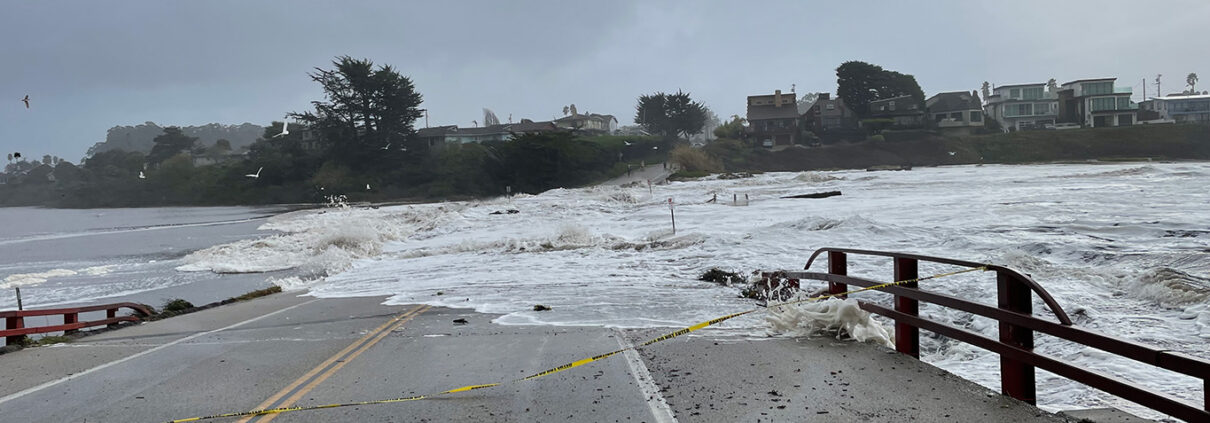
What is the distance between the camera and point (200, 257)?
3422cm

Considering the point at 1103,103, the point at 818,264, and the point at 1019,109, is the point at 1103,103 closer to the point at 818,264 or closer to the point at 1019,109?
the point at 1019,109

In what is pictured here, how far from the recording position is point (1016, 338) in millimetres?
5773

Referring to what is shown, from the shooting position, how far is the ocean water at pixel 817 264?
31.0 ft

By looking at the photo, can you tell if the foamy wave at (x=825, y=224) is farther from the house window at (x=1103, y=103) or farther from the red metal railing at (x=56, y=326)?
the house window at (x=1103, y=103)

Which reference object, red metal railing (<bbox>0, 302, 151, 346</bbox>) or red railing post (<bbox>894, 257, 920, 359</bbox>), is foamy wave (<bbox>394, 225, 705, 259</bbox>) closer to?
red metal railing (<bbox>0, 302, 151, 346</bbox>)

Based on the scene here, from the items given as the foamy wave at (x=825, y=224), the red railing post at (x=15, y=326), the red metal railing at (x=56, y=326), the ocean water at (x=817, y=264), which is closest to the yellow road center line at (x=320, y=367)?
the ocean water at (x=817, y=264)

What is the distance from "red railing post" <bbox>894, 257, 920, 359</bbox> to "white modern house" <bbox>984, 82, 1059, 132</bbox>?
4502 inches

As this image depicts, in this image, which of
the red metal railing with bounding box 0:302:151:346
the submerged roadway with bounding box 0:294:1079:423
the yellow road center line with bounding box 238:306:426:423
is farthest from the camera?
the red metal railing with bounding box 0:302:151:346

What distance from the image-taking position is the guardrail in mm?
4277

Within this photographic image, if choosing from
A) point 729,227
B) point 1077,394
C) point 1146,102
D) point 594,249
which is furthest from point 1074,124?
point 1077,394

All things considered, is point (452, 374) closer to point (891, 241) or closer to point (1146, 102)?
point (891, 241)

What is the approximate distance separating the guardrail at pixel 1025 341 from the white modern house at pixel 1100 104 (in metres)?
113

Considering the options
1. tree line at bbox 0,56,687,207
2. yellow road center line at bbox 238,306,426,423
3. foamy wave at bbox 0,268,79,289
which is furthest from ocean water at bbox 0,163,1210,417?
tree line at bbox 0,56,687,207

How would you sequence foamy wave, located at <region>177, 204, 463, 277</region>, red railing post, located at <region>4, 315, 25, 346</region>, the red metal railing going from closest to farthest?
the red metal railing
red railing post, located at <region>4, 315, 25, 346</region>
foamy wave, located at <region>177, 204, 463, 277</region>
